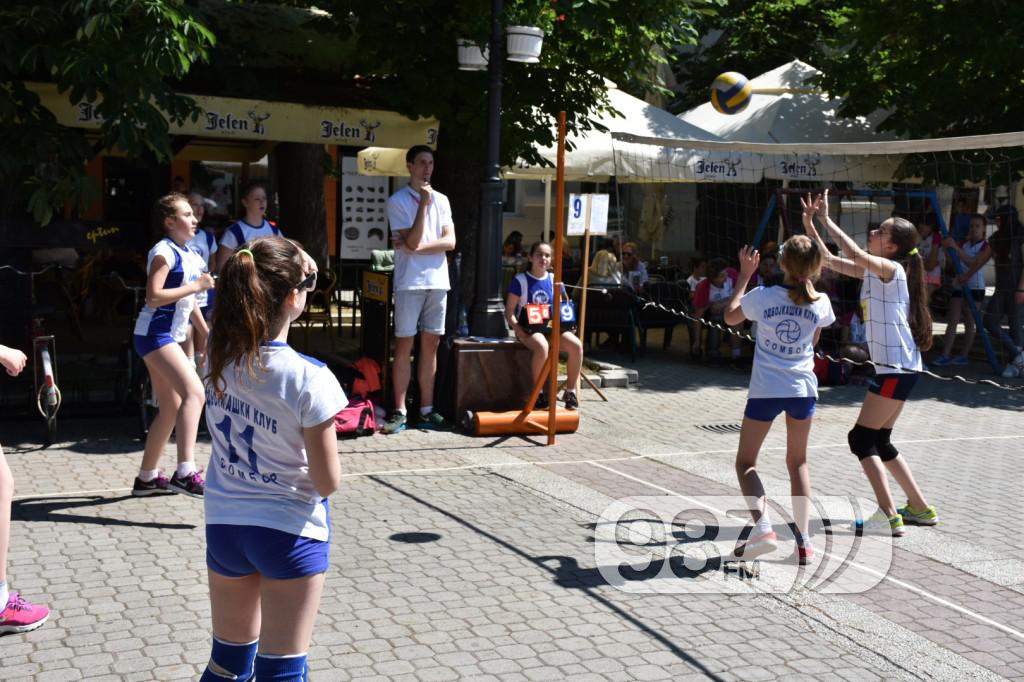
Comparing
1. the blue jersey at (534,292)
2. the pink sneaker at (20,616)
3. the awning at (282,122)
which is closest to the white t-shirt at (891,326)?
the blue jersey at (534,292)

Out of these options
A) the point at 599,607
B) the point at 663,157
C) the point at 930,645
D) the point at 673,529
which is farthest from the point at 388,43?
the point at 930,645

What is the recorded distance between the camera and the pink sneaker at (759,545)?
6.43m

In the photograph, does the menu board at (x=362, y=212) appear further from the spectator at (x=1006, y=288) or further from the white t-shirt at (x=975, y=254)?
the white t-shirt at (x=975, y=254)

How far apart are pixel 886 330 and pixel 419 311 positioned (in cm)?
420

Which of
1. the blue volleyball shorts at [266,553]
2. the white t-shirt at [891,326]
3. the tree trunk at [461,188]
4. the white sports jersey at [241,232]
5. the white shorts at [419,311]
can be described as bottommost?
→ the blue volleyball shorts at [266,553]

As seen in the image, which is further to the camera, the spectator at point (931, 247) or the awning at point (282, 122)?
the spectator at point (931, 247)

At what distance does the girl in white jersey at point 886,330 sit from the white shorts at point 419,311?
3762mm

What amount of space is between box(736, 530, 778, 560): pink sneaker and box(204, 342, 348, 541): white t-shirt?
3.52 m

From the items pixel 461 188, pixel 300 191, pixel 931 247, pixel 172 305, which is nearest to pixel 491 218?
pixel 461 188

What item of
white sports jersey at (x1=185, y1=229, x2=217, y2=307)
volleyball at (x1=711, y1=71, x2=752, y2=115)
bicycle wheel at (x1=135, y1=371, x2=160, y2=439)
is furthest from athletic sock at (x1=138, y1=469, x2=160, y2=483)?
volleyball at (x1=711, y1=71, x2=752, y2=115)

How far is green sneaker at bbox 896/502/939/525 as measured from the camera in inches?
291

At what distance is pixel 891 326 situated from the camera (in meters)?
7.04

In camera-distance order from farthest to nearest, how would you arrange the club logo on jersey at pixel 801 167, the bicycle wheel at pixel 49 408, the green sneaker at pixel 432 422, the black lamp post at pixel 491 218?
the club logo on jersey at pixel 801 167 → the black lamp post at pixel 491 218 → the green sneaker at pixel 432 422 → the bicycle wheel at pixel 49 408

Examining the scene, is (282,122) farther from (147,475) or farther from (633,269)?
(633,269)
